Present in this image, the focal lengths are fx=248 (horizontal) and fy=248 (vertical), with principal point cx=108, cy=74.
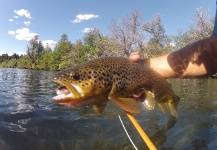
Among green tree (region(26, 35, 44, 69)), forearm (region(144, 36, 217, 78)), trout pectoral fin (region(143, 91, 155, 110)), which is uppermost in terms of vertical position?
green tree (region(26, 35, 44, 69))

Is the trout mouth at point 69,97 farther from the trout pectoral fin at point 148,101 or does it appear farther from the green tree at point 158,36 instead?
the green tree at point 158,36

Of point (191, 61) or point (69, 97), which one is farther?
point (191, 61)

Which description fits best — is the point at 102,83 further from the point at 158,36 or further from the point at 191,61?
the point at 158,36

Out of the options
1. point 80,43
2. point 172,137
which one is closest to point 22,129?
point 172,137

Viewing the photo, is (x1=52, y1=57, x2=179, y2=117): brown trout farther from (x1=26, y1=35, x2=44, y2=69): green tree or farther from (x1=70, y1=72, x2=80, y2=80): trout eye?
(x1=26, y1=35, x2=44, y2=69): green tree

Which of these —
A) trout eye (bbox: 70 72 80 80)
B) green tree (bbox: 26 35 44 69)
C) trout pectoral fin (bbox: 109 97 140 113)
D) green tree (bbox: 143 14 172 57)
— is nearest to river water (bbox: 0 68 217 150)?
trout pectoral fin (bbox: 109 97 140 113)

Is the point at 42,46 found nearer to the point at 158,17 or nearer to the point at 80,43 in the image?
the point at 80,43

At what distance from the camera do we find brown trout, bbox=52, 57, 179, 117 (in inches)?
77.1

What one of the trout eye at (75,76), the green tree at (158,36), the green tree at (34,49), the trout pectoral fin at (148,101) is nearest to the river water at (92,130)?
the trout pectoral fin at (148,101)

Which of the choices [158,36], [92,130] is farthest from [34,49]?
[92,130]

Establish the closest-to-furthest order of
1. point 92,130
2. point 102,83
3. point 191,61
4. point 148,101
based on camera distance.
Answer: point 102,83, point 148,101, point 191,61, point 92,130

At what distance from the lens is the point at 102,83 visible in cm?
207

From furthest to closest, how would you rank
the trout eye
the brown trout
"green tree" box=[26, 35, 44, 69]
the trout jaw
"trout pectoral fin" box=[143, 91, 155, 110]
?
"green tree" box=[26, 35, 44, 69], "trout pectoral fin" box=[143, 91, 155, 110], the trout eye, the brown trout, the trout jaw

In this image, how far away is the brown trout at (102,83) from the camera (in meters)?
1.96
